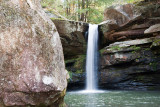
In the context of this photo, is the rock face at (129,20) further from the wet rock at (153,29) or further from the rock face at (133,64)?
the rock face at (133,64)

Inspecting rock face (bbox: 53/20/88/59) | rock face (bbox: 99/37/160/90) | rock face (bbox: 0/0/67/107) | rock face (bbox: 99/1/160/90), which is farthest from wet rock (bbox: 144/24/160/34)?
rock face (bbox: 0/0/67/107)

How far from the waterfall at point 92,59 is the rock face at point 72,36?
1.71ft

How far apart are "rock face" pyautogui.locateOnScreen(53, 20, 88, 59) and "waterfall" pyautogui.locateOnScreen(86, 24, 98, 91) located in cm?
52

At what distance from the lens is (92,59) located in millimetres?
13102

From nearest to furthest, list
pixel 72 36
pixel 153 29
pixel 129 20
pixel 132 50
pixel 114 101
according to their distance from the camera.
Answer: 1. pixel 114 101
2. pixel 153 29
3. pixel 132 50
4. pixel 129 20
5. pixel 72 36

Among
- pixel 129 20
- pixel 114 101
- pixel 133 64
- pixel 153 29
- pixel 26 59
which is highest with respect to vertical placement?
pixel 129 20

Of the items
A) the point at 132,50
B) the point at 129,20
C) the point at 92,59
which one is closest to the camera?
the point at 132,50

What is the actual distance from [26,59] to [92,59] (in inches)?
393

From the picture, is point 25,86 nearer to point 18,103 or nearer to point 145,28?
point 18,103

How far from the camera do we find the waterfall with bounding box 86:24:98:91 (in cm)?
1280

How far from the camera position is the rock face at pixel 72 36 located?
38.9 feet

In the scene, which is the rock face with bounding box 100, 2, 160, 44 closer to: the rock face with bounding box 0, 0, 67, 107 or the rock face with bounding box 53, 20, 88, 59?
the rock face with bounding box 53, 20, 88, 59

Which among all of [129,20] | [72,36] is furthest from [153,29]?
[72,36]

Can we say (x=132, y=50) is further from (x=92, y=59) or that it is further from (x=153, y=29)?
(x=92, y=59)
